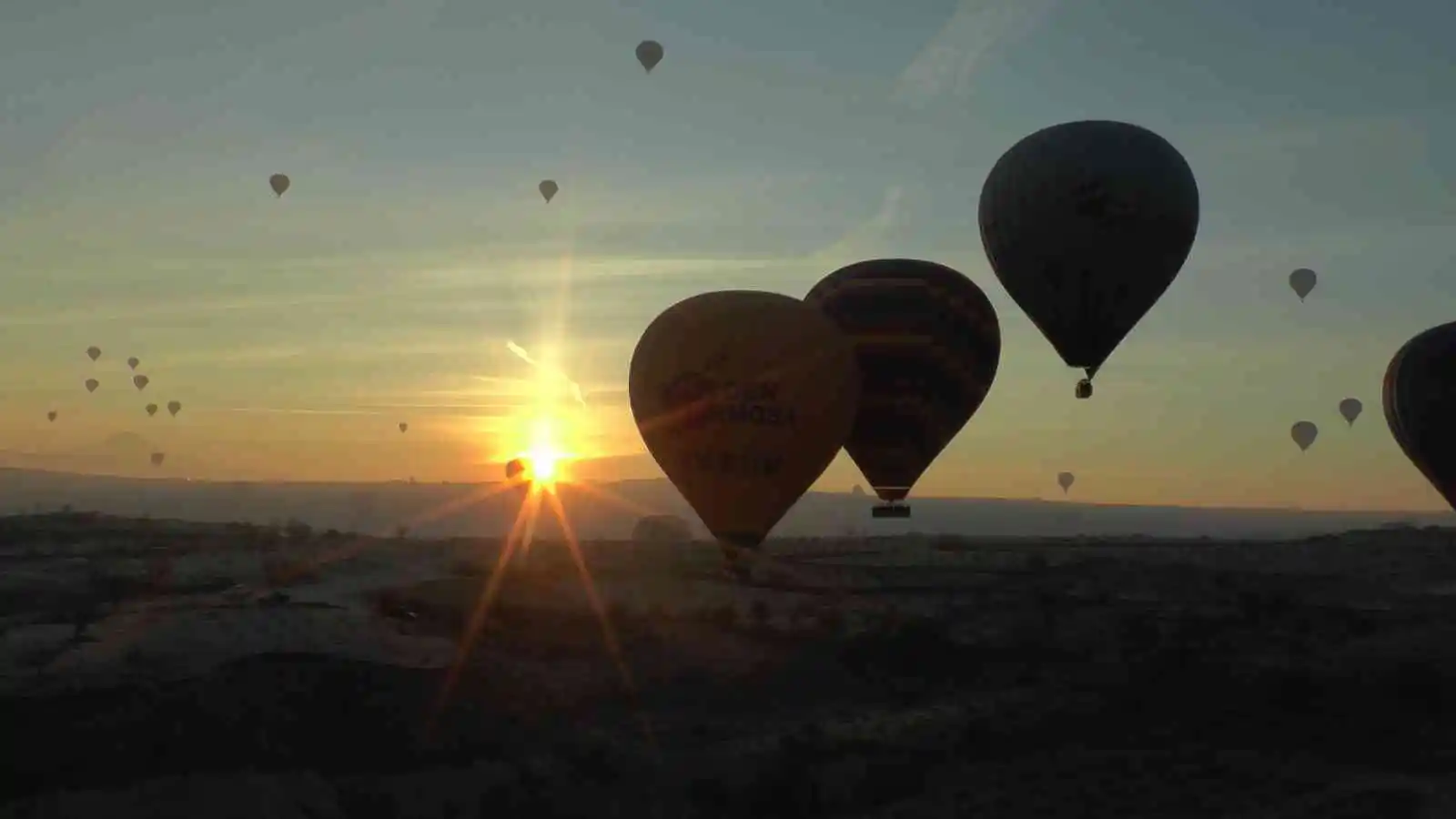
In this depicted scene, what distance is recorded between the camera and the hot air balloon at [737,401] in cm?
2922

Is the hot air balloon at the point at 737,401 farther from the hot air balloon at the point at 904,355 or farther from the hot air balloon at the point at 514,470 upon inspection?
the hot air balloon at the point at 514,470

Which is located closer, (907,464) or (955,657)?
(955,657)

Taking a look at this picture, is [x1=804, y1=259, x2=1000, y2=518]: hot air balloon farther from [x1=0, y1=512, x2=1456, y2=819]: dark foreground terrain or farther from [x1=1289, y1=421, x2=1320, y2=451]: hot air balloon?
[x1=1289, y1=421, x2=1320, y2=451]: hot air balloon

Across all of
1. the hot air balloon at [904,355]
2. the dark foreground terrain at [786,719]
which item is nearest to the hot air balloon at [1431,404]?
the dark foreground terrain at [786,719]

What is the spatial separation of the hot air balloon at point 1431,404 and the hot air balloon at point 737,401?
20.2 metres

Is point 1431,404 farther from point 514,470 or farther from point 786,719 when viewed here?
point 514,470

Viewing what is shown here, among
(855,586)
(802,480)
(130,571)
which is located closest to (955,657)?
(802,480)

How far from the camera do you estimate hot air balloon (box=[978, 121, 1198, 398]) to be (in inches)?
1336

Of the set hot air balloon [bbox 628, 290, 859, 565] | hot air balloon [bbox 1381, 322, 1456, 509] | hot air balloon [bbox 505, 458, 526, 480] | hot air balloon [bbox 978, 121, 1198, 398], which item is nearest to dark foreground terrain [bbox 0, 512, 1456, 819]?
hot air balloon [bbox 628, 290, 859, 565]

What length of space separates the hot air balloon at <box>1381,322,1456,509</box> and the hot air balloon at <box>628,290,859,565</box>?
66.3ft

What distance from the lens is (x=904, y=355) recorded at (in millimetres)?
35812

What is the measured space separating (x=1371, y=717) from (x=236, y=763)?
1973 centimetres

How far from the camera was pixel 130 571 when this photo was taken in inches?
1948

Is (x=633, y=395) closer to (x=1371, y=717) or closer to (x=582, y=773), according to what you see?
(x=582, y=773)
